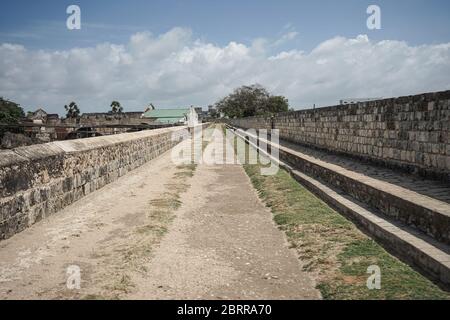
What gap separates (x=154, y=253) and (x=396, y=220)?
310cm

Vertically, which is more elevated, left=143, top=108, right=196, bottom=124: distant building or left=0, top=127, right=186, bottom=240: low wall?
left=143, top=108, right=196, bottom=124: distant building

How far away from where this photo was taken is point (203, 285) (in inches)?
137

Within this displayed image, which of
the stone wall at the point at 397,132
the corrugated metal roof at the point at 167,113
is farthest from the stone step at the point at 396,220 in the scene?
the corrugated metal roof at the point at 167,113

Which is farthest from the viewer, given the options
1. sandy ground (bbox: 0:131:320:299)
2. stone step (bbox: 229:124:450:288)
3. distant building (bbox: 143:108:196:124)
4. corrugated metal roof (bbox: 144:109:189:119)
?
corrugated metal roof (bbox: 144:109:189:119)

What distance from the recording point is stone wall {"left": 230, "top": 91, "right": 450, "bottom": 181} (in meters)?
6.14

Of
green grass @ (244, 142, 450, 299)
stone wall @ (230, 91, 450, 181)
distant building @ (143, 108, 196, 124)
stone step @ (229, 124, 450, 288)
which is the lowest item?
green grass @ (244, 142, 450, 299)

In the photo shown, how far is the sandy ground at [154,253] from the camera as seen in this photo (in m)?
3.32

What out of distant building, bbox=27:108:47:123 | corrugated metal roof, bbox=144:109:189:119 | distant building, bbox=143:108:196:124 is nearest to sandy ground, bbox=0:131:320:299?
distant building, bbox=27:108:47:123

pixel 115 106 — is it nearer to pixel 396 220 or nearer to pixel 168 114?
pixel 168 114

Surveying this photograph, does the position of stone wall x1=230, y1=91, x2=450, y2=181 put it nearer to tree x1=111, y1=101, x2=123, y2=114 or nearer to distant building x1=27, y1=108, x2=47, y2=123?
distant building x1=27, y1=108, x2=47, y2=123

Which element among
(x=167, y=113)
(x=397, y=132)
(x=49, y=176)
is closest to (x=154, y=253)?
(x=49, y=176)

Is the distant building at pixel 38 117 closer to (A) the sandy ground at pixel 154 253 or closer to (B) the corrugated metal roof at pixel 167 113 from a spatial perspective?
(B) the corrugated metal roof at pixel 167 113

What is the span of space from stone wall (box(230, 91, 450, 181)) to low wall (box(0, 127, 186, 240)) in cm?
604
